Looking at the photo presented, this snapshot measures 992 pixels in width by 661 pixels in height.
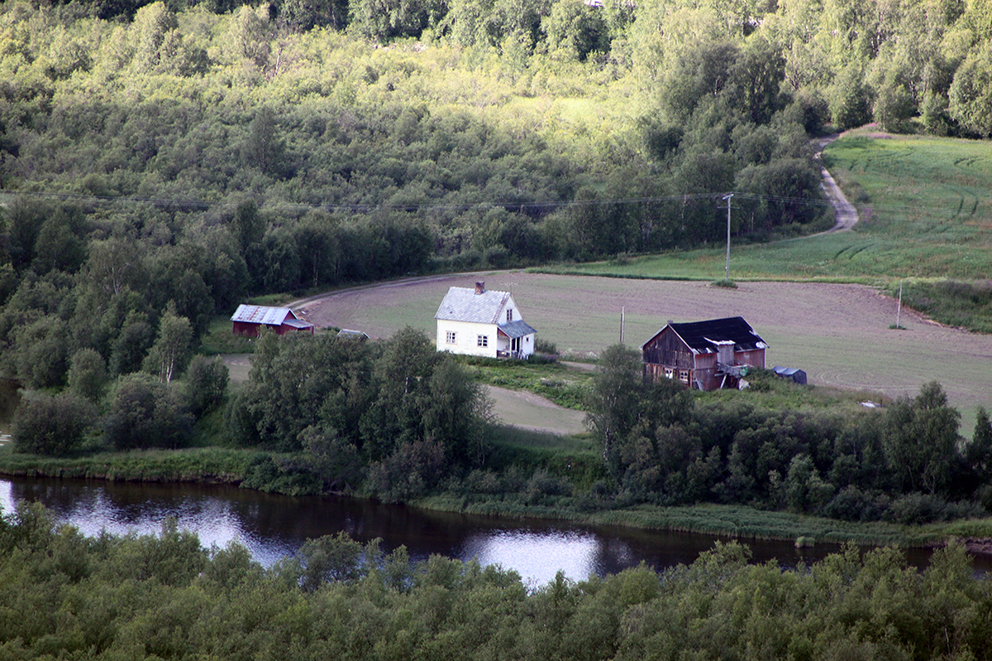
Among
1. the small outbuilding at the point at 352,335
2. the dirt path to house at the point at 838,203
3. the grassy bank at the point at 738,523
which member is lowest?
the grassy bank at the point at 738,523

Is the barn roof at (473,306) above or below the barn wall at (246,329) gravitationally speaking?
above

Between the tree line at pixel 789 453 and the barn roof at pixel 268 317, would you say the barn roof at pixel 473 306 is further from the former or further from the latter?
the tree line at pixel 789 453

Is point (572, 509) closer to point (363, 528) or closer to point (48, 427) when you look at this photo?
point (363, 528)

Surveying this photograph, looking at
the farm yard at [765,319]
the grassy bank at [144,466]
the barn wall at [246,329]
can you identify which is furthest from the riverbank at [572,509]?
the barn wall at [246,329]

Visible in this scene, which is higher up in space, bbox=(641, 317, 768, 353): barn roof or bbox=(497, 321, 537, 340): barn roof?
bbox=(641, 317, 768, 353): barn roof

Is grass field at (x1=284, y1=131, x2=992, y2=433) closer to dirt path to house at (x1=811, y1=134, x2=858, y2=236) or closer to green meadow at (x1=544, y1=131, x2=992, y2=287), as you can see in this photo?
green meadow at (x1=544, y1=131, x2=992, y2=287)

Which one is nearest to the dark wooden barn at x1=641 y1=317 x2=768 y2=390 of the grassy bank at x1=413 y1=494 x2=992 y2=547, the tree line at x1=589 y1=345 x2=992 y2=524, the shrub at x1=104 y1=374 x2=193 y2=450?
the tree line at x1=589 y1=345 x2=992 y2=524

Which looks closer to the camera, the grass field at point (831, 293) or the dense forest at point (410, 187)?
the dense forest at point (410, 187)

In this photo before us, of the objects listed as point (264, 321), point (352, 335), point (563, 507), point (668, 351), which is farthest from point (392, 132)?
point (563, 507)
